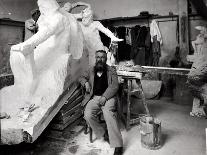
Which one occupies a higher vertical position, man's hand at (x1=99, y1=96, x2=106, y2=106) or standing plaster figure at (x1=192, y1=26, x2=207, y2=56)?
standing plaster figure at (x1=192, y1=26, x2=207, y2=56)

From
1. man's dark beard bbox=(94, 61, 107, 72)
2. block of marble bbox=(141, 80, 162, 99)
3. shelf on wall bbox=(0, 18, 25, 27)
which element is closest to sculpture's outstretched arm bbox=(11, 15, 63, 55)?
man's dark beard bbox=(94, 61, 107, 72)

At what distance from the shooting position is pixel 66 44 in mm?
3758

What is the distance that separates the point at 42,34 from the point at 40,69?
57cm

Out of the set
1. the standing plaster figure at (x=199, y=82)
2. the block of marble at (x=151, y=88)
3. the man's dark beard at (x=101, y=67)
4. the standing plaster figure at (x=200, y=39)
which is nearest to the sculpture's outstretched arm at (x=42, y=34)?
the man's dark beard at (x=101, y=67)

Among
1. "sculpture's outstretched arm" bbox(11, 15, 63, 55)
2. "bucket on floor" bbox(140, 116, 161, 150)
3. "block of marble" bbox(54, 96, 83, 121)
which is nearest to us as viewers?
"sculpture's outstretched arm" bbox(11, 15, 63, 55)

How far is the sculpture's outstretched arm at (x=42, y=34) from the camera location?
3.01m

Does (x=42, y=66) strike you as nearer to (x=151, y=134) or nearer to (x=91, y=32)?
(x=91, y=32)

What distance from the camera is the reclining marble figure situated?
10.1ft

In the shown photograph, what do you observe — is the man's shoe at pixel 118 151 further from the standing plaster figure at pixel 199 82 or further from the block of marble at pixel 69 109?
the standing plaster figure at pixel 199 82

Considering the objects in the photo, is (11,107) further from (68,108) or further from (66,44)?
(66,44)

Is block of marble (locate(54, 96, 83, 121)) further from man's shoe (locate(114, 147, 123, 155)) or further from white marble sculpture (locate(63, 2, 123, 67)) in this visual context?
white marble sculpture (locate(63, 2, 123, 67))

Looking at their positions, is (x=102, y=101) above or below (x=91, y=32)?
below

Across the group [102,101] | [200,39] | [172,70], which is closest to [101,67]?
[102,101]

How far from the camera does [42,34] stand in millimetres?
3281
